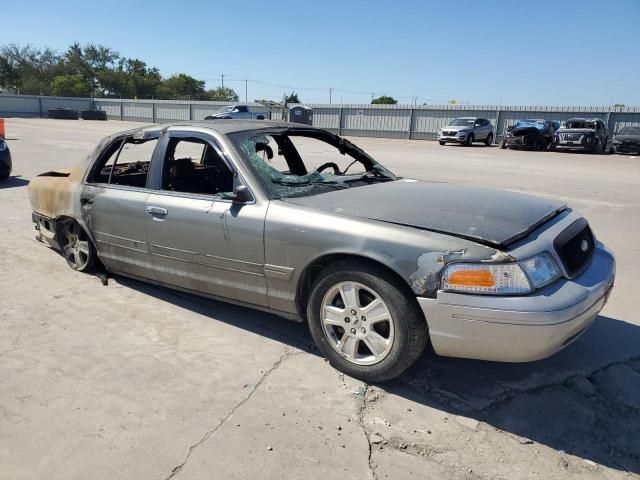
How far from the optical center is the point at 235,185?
11.8ft

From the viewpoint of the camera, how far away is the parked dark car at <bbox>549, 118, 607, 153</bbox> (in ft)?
82.3

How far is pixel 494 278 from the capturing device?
2.69 m

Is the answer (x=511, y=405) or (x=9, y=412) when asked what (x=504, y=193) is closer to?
(x=511, y=405)

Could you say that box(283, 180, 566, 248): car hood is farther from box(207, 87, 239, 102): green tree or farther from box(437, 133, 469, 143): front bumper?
box(207, 87, 239, 102): green tree

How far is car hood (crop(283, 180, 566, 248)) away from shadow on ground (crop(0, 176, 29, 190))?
29.9 ft

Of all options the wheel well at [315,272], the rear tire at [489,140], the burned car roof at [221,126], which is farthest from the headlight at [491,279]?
the rear tire at [489,140]

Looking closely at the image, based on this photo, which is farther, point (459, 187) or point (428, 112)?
point (428, 112)

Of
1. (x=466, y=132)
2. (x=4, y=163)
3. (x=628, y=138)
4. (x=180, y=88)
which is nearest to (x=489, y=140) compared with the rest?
(x=466, y=132)

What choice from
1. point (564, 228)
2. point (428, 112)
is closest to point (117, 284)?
point (564, 228)

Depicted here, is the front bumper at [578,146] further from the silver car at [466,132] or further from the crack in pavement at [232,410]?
the crack in pavement at [232,410]

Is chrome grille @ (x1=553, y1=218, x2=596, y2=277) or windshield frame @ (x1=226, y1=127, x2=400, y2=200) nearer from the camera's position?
chrome grille @ (x1=553, y1=218, x2=596, y2=277)

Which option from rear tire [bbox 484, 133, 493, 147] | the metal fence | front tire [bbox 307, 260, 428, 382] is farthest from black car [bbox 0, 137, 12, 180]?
the metal fence

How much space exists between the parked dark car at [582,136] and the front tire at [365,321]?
84.6 feet

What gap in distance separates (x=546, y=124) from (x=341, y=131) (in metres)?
16.5
